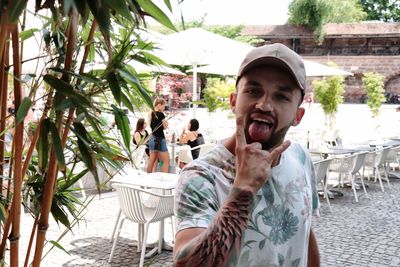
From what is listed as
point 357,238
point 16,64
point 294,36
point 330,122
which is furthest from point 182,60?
point 294,36

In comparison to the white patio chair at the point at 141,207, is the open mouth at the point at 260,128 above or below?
above

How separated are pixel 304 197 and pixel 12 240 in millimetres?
813

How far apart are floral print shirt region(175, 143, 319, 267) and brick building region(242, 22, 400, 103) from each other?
34.7 metres

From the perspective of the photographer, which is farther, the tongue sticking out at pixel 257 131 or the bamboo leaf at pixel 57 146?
the bamboo leaf at pixel 57 146

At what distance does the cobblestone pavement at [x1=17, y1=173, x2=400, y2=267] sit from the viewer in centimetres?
439

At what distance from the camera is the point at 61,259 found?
427cm

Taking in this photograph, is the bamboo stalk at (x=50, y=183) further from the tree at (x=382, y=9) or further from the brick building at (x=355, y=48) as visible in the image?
the tree at (x=382, y=9)

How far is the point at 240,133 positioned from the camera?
1.06 meters

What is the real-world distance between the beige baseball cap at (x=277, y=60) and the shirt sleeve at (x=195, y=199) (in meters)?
0.26

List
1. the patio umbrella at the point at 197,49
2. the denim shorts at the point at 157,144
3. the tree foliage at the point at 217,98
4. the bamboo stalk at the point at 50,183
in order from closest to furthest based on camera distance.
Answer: the bamboo stalk at the point at 50,183 → the denim shorts at the point at 157,144 → the patio umbrella at the point at 197,49 → the tree foliage at the point at 217,98

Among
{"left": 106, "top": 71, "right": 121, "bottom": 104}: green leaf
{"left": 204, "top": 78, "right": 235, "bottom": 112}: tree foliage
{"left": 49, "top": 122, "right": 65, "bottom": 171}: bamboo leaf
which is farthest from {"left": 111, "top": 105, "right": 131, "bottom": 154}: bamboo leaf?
{"left": 204, "top": 78, "right": 235, "bottom": 112}: tree foliage

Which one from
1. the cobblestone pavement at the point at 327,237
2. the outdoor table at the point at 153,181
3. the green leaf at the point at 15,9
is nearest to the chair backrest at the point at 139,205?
the outdoor table at the point at 153,181

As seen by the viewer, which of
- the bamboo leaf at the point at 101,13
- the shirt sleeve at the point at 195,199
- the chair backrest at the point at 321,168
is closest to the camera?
the bamboo leaf at the point at 101,13

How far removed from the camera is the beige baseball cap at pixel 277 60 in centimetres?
113
